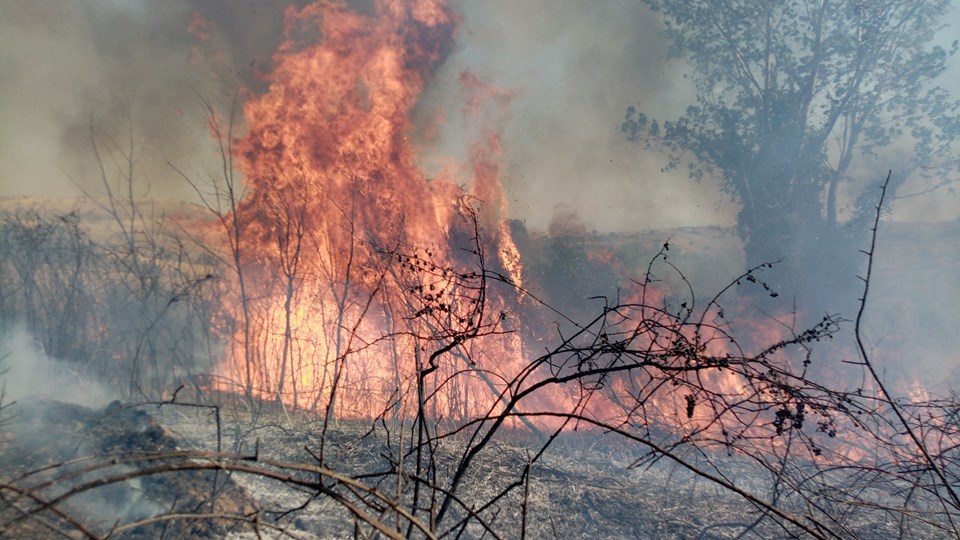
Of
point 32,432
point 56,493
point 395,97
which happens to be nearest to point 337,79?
point 395,97

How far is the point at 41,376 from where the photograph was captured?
9.08 m

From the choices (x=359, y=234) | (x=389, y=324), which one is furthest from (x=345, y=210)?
(x=389, y=324)

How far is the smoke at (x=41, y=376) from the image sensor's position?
8.65 metres

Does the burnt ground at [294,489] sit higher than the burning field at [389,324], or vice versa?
the burning field at [389,324]

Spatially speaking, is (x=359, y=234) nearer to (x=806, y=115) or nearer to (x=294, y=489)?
(x=294, y=489)

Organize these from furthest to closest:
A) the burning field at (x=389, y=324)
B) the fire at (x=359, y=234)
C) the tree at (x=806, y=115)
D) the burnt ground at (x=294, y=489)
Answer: the tree at (x=806, y=115), the fire at (x=359, y=234), the burning field at (x=389, y=324), the burnt ground at (x=294, y=489)

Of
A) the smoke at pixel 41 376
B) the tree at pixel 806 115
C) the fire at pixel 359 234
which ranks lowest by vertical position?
the smoke at pixel 41 376

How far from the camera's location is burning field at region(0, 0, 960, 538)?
6.23 metres

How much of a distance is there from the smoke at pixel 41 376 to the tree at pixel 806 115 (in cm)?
1626

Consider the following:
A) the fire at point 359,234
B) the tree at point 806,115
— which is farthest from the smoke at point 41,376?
the tree at point 806,115

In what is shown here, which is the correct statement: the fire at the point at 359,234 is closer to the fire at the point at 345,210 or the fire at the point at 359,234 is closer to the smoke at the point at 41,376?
the fire at the point at 345,210

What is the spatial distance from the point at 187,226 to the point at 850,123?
62.8 feet

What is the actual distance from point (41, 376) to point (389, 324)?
6281 millimetres

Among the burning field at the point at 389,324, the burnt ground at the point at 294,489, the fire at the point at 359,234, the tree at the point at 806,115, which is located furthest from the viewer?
the tree at the point at 806,115
